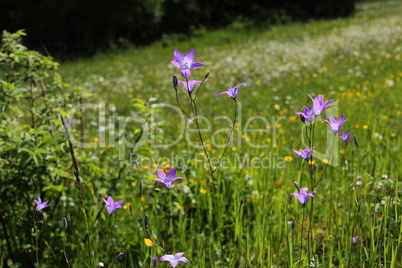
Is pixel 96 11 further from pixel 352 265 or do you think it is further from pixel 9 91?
pixel 352 265

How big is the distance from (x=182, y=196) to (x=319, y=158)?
1.35 metres

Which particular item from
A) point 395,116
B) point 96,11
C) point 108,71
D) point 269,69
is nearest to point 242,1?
point 96,11

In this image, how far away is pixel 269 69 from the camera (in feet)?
28.0

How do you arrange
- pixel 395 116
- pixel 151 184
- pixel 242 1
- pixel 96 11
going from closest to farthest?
pixel 151 184, pixel 395 116, pixel 96 11, pixel 242 1

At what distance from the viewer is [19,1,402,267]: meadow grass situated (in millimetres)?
2092

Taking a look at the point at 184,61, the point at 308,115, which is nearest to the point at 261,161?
the point at 308,115

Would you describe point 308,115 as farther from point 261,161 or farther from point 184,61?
point 261,161

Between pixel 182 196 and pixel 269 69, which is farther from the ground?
pixel 269 69

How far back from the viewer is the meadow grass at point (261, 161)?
209cm

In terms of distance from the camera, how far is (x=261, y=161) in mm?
3059

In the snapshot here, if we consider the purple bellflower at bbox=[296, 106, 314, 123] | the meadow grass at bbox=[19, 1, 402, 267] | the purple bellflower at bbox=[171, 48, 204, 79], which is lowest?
the meadow grass at bbox=[19, 1, 402, 267]

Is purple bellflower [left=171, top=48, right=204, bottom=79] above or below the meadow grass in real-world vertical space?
above

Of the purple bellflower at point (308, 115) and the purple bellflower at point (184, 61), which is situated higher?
the purple bellflower at point (184, 61)

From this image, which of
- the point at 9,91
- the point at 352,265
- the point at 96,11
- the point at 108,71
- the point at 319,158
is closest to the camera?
the point at 352,265
